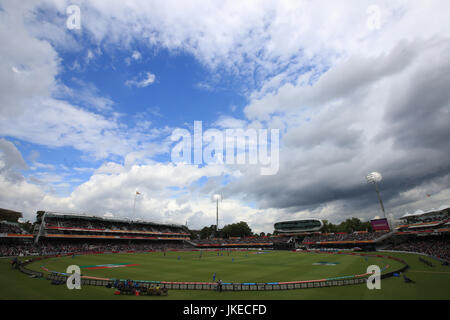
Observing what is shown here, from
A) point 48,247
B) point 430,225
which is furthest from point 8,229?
point 430,225

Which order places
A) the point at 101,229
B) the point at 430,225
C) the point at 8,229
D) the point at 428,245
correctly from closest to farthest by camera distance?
1. the point at 428,245
2. the point at 430,225
3. the point at 8,229
4. the point at 101,229

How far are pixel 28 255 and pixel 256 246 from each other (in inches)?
2908

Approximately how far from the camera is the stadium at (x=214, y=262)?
20656 mm

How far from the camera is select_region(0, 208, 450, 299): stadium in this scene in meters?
20.7

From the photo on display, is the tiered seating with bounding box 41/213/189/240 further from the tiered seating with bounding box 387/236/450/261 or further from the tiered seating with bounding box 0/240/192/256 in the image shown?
the tiered seating with bounding box 387/236/450/261

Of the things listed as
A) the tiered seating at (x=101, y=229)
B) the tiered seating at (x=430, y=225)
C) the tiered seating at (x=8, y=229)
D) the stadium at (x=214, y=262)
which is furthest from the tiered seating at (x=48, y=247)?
the tiered seating at (x=430, y=225)

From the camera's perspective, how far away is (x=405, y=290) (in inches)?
823

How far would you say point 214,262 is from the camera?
47.8m

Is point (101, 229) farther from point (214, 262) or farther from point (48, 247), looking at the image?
point (214, 262)

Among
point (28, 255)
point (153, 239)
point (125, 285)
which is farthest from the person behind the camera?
point (153, 239)
